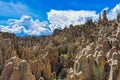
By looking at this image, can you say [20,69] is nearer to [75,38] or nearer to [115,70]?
[115,70]

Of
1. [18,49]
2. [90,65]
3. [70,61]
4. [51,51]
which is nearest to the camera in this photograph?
[90,65]

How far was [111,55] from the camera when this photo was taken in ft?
151

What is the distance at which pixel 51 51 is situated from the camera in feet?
278

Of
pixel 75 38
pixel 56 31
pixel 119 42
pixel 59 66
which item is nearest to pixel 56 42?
pixel 75 38

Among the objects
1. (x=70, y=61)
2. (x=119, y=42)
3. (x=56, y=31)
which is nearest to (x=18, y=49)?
(x=70, y=61)

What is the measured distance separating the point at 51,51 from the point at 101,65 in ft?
135

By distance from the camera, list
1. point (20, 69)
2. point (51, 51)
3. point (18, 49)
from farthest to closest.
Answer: point (51, 51)
point (18, 49)
point (20, 69)

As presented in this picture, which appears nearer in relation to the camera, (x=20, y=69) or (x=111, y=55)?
(x=20, y=69)

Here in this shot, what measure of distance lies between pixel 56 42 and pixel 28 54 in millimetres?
51624

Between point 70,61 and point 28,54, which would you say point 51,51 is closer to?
point 70,61

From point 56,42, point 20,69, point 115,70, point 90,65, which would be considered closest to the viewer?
point 20,69

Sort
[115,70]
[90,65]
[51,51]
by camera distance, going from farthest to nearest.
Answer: [51,51] < [90,65] < [115,70]

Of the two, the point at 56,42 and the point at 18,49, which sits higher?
the point at 56,42

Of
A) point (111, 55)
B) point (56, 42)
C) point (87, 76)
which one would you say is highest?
point (56, 42)
